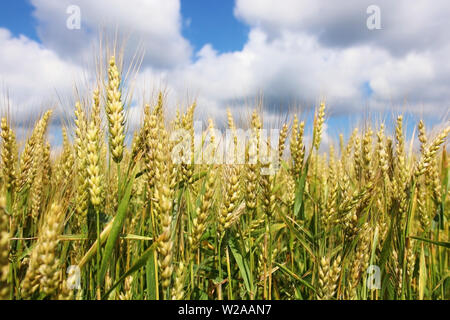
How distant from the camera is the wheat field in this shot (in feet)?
4.28

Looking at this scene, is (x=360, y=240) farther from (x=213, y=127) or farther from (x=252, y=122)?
(x=213, y=127)

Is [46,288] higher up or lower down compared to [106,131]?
lower down

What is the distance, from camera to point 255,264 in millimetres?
1799

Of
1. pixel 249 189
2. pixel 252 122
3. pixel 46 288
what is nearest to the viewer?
pixel 46 288

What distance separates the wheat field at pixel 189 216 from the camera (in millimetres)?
1305

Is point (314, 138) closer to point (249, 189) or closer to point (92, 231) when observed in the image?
point (249, 189)

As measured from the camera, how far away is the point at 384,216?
1926 millimetres

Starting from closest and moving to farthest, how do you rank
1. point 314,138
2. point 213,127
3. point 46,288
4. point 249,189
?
point 46,288 → point 249,189 → point 213,127 → point 314,138

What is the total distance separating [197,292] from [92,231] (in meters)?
0.61

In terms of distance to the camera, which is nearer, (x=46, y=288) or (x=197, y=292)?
(x=46, y=288)

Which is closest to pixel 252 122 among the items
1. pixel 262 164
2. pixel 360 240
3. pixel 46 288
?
pixel 262 164

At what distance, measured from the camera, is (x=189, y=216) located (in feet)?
4.96

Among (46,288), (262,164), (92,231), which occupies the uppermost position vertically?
(262,164)

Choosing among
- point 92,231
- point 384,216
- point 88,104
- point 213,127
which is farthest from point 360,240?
point 88,104
